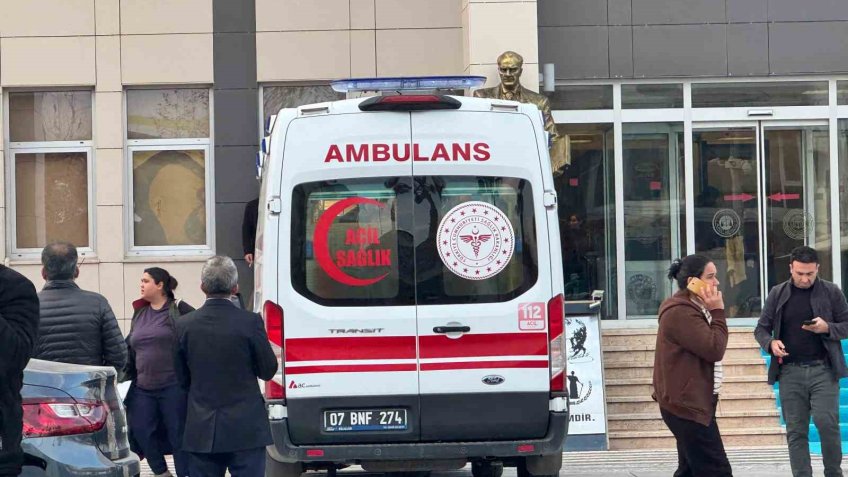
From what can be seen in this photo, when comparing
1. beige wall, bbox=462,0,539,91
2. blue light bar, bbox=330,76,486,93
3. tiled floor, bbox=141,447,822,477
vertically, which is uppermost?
beige wall, bbox=462,0,539,91

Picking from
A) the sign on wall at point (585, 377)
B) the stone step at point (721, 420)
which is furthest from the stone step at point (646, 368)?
the sign on wall at point (585, 377)

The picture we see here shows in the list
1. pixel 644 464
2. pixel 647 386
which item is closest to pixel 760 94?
pixel 647 386

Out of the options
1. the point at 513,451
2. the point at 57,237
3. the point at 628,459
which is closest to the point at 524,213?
the point at 513,451

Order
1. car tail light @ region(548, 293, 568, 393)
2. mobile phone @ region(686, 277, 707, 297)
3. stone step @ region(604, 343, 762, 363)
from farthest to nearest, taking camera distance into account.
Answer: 1. stone step @ region(604, 343, 762, 363)
2. car tail light @ region(548, 293, 568, 393)
3. mobile phone @ region(686, 277, 707, 297)

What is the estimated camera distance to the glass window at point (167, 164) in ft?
50.0

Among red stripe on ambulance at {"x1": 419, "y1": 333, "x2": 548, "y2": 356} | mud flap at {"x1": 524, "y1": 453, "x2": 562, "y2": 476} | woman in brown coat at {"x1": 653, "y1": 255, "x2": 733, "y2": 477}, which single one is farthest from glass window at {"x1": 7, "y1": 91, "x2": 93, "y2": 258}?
woman in brown coat at {"x1": 653, "y1": 255, "x2": 733, "y2": 477}

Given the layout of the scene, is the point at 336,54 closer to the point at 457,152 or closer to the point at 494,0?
the point at 494,0

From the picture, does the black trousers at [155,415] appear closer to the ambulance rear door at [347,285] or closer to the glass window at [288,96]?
the ambulance rear door at [347,285]

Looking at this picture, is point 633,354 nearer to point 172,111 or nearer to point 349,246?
point 172,111

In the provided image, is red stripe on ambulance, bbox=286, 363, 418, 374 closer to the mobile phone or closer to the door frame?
the mobile phone

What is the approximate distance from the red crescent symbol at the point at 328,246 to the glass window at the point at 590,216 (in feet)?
23.8

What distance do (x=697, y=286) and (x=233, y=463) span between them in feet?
9.48

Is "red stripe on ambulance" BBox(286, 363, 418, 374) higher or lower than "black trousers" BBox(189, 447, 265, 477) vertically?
higher

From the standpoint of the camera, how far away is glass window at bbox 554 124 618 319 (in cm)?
1541
